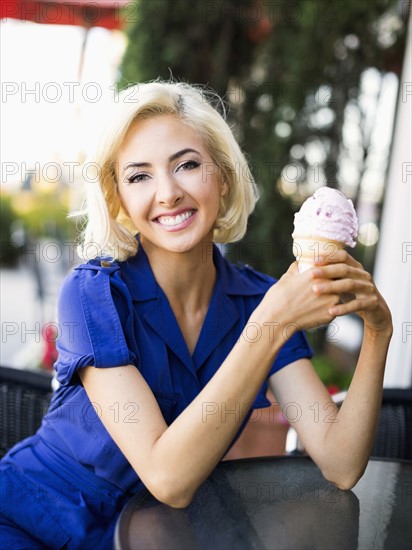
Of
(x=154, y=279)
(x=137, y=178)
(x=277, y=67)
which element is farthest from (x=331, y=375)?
(x=137, y=178)

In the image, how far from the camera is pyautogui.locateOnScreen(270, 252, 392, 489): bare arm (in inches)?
54.2

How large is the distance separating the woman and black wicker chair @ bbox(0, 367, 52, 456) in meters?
0.33

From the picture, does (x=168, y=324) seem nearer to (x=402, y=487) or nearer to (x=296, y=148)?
(x=402, y=487)

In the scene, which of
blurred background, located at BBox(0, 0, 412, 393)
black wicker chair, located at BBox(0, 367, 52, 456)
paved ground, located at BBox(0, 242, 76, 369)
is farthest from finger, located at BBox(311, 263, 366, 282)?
paved ground, located at BBox(0, 242, 76, 369)

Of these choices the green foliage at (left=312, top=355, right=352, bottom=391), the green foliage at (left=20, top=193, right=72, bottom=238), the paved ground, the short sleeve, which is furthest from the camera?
the green foliage at (left=20, top=193, right=72, bottom=238)

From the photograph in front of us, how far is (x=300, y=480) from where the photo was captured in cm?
163

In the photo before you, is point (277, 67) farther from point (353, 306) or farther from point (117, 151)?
point (353, 306)

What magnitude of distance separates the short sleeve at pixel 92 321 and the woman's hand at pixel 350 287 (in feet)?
1.50

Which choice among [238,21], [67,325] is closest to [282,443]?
[67,325]

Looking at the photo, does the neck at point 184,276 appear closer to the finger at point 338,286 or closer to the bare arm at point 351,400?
the bare arm at point 351,400

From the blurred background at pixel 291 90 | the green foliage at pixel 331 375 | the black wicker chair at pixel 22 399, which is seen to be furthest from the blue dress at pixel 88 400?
the green foliage at pixel 331 375

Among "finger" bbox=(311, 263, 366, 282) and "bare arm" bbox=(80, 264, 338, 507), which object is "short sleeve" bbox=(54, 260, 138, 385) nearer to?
"bare arm" bbox=(80, 264, 338, 507)

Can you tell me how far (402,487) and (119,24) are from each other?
5008 mm

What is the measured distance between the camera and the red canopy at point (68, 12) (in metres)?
5.24
